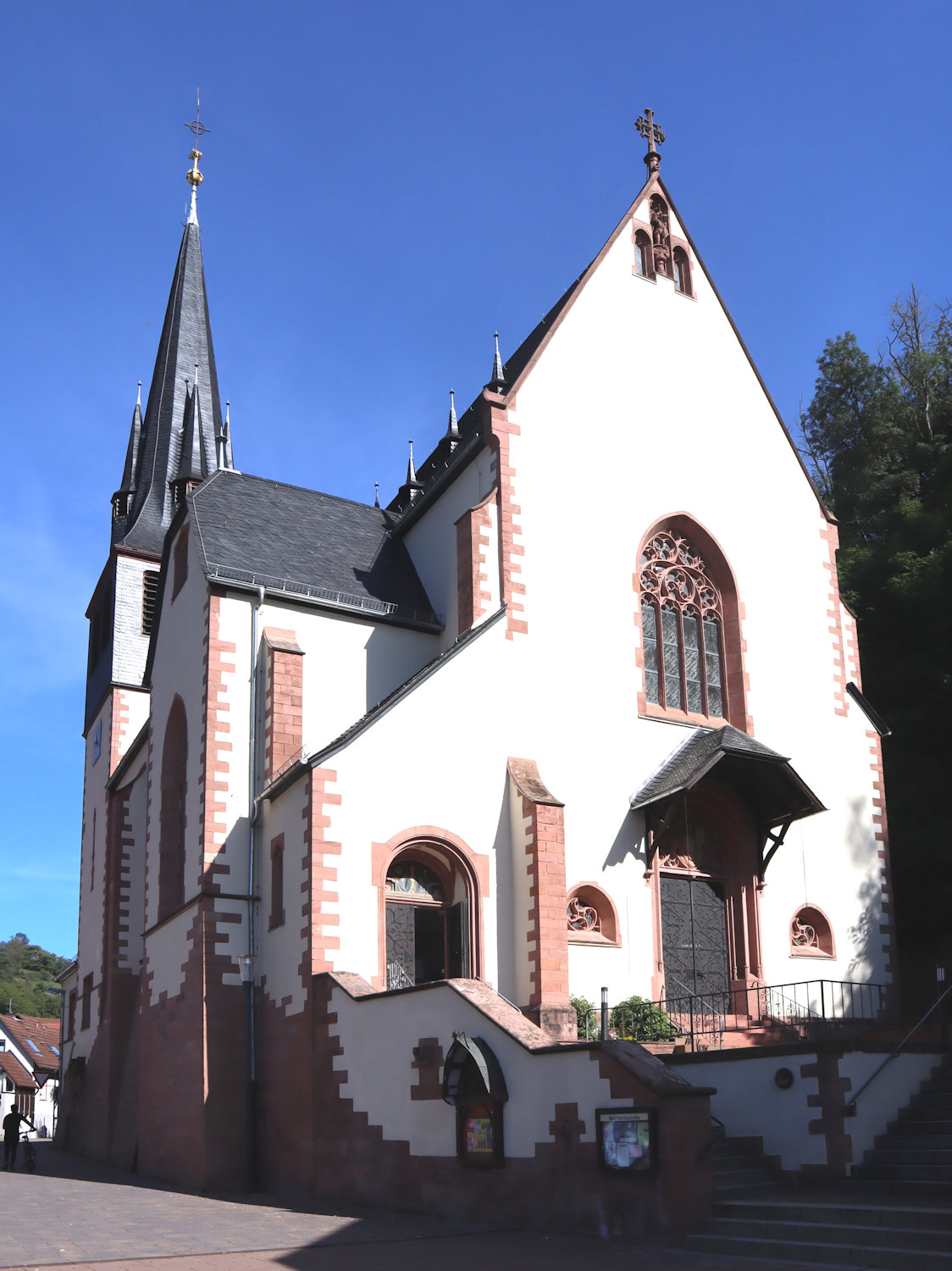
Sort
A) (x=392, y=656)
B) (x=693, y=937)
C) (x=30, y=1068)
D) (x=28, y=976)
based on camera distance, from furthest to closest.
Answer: (x=28, y=976) < (x=30, y=1068) < (x=392, y=656) < (x=693, y=937)

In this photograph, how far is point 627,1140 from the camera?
10727 millimetres

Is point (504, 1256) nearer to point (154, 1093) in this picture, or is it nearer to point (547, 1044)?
point (547, 1044)

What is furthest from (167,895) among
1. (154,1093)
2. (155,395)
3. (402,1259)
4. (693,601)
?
(155,395)

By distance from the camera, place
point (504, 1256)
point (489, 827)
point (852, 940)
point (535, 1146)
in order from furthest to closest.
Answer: point (852, 940) < point (489, 827) < point (535, 1146) < point (504, 1256)

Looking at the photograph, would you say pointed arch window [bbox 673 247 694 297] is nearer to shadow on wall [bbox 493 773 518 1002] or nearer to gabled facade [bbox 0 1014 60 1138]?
shadow on wall [bbox 493 773 518 1002]

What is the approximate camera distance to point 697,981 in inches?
758

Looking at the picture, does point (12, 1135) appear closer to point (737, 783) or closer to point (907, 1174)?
point (737, 783)

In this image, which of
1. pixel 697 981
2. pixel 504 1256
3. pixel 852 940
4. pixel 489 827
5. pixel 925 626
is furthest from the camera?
pixel 925 626

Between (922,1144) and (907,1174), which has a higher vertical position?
(922,1144)

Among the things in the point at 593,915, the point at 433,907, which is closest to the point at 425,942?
the point at 433,907

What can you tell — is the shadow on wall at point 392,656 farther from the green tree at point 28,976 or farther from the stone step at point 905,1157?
→ the green tree at point 28,976

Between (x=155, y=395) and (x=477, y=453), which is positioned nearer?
(x=477, y=453)

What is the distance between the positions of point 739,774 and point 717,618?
130 inches

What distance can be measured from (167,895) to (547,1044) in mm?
11259
